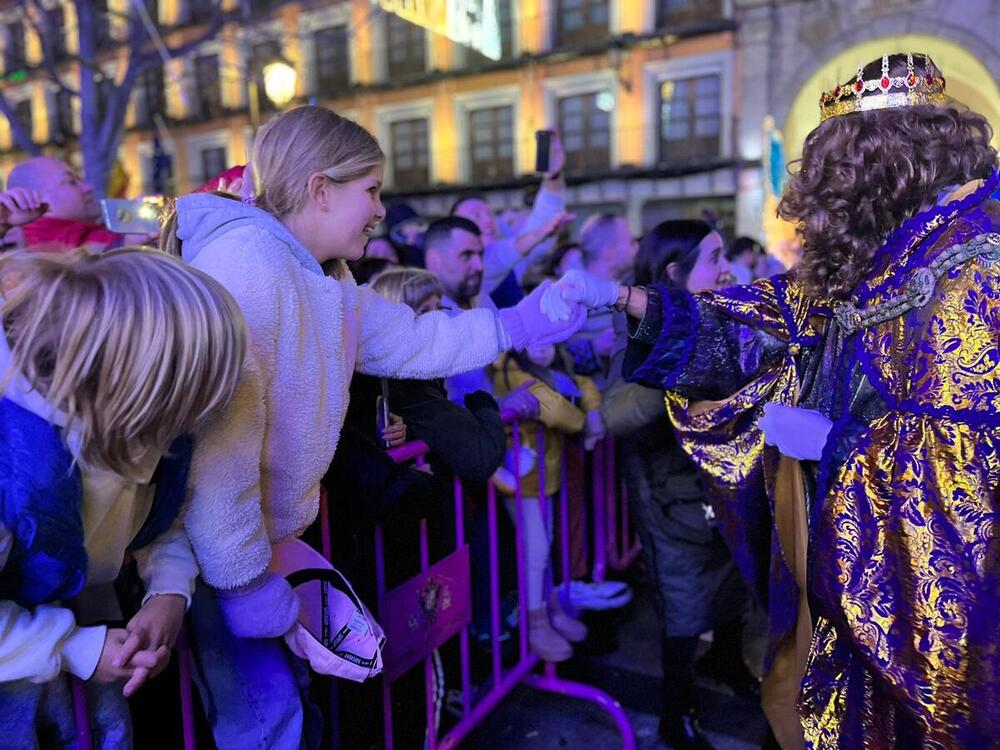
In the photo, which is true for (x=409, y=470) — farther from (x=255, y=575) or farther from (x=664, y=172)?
(x=664, y=172)

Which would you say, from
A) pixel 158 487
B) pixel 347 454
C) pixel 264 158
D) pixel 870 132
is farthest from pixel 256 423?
pixel 870 132

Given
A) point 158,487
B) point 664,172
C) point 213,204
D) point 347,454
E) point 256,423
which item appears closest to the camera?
point 158,487

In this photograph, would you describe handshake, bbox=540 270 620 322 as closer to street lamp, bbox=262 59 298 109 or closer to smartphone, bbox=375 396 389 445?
smartphone, bbox=375 396 389 445

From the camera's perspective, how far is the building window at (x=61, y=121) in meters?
26.8

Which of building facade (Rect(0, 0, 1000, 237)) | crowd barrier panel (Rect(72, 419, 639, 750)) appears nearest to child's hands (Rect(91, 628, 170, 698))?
crowd barrier panel (Rect(72, 419, 639, 750))

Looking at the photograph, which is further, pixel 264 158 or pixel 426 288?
pixel 426 288

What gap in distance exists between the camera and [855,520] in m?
1.74

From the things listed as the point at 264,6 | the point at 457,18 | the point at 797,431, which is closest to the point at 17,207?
the point at 797,431

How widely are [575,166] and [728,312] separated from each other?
1785 centimetres

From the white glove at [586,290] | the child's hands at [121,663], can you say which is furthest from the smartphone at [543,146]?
the child's hands at [121,663]

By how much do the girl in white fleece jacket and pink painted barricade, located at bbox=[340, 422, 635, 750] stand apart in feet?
1.45

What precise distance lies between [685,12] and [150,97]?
58.3 feet

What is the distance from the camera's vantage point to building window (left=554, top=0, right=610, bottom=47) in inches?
730

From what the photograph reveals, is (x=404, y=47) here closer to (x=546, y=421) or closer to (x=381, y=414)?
(x=546, y=421)
